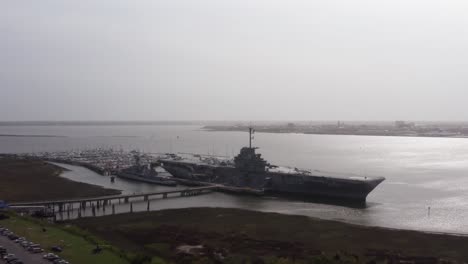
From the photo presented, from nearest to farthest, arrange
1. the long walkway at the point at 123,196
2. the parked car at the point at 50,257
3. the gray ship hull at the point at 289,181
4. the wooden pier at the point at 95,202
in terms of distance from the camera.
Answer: the parked car at the point at 50,257, the wooden pier at the point at 95,202, the long walkway at the point at 123,196, the gray ship hull at the point at 289,181

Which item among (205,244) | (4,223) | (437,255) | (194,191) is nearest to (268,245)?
(205,244)

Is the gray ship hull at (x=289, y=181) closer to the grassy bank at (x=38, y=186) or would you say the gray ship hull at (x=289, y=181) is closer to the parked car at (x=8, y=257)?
the grassy bank at (x=38, y=186)

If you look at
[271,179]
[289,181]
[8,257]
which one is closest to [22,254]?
[8,257]

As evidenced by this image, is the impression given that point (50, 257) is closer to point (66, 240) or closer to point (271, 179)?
point (66, 240)

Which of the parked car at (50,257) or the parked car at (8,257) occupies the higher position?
the parked car at (8,257)

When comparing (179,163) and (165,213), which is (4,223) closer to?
(165,213)

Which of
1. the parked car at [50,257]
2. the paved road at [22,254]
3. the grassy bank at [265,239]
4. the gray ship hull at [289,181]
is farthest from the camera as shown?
the gray ship hull at [289,181]

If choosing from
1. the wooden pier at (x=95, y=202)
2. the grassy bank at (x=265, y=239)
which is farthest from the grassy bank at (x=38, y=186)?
the grassy bank at (x=265, y=239)
